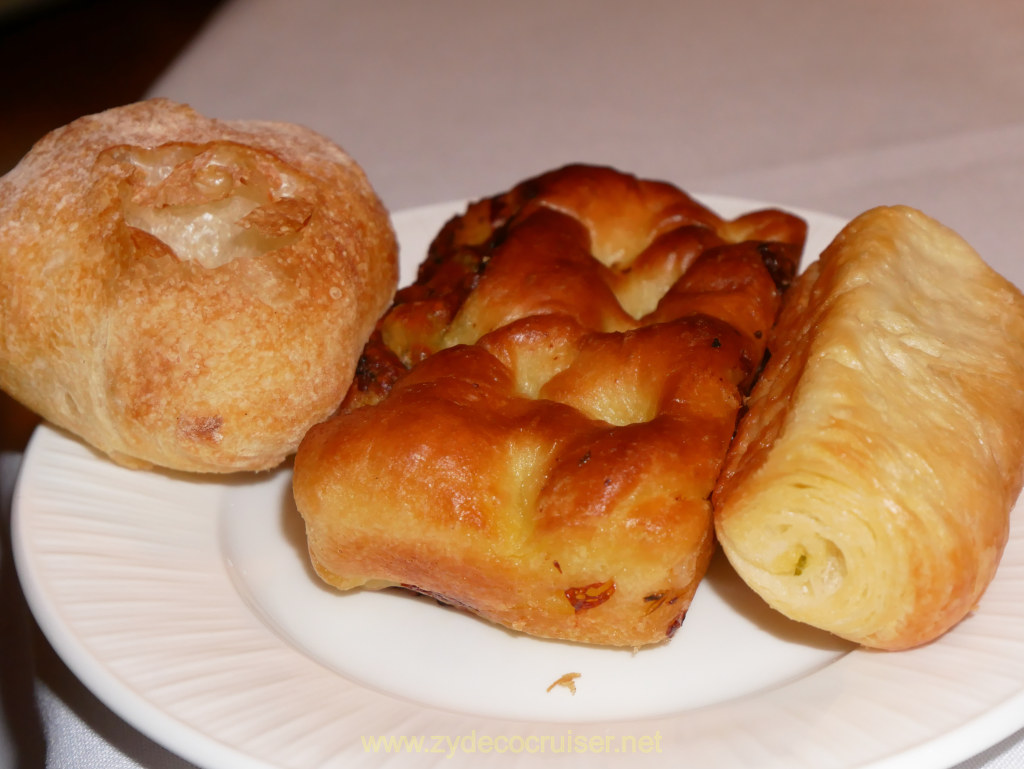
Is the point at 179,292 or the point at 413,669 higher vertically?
the point at 179,292

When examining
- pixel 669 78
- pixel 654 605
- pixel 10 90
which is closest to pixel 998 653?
pixel 654 605

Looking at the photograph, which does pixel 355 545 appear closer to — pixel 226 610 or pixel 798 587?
pixel 226 610

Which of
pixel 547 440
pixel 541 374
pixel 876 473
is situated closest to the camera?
pixel 876 473

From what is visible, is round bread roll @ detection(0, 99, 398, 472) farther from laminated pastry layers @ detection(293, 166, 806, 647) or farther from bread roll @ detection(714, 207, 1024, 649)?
bread roll @ detection(714, 207, 1024, 649)

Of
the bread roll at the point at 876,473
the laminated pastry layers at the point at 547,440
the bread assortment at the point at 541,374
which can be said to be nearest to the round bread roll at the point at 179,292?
the bread assortment at the point at 541,374

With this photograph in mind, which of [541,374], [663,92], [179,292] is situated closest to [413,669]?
[541,374]

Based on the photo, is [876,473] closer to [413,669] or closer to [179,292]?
[413,669]

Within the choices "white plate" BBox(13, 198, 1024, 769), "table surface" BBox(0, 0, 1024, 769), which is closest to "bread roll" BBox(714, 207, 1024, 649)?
"white plate" BBox(13, 198, 1024, 769)
